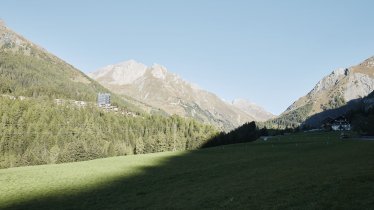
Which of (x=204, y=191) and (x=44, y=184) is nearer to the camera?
(x=204, y=191)

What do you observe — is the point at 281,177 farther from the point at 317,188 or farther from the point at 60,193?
the point at 60,193

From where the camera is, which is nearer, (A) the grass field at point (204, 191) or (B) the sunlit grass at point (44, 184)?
(A) the grass field at point (204, 191)

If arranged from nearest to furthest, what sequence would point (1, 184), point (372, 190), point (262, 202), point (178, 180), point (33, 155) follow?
point (372, 190) → point (262, 202) → point (178, 180) → point (1, 184) → point (33, 155)

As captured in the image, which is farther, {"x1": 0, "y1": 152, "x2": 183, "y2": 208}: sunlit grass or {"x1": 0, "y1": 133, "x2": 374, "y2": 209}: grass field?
{"x1": 0, "y1": 152, "x2": 183, "y2": 208}: sunlit grass

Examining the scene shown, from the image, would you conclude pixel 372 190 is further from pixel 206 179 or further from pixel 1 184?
pixel 1 184

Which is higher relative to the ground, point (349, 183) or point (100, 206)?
point (349, 183)

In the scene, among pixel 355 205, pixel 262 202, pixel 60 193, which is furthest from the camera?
pixel 60 193

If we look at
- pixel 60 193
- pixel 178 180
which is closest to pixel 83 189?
pixel 60 193

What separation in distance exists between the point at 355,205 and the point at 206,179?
1299 inches

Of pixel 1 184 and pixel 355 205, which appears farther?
pixel 1 184

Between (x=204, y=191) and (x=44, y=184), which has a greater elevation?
(x=204, y=191)

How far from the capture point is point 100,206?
4425 cm

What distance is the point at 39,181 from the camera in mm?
70750

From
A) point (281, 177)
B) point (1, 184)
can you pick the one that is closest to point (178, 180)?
point (281, 177)
